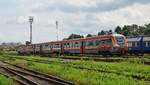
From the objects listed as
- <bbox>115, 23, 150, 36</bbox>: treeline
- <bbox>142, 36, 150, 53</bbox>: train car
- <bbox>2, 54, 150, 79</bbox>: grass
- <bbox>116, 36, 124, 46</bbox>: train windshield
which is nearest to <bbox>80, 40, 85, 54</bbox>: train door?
<bbox>116, 36, 124, 46</bbox>: train windshield

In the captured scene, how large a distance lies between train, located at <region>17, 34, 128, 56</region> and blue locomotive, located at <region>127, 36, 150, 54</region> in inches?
136

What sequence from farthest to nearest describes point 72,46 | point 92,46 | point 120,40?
point 72,46 < point 92,46 < point 120,40

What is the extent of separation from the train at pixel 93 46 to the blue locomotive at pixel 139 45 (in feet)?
11.4

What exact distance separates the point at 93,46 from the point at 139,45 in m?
7.06

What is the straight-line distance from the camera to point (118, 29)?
12650 cm

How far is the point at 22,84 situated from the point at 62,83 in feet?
8.30

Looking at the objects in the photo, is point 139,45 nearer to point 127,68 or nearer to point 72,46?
point 72,46

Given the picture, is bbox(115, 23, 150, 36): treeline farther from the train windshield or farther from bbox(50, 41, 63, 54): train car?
the train windshield

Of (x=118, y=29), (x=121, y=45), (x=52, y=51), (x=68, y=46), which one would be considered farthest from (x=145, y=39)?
(x=118, y=29)

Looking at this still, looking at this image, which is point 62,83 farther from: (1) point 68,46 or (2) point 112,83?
(1) point 68,46

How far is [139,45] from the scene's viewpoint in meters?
50.6

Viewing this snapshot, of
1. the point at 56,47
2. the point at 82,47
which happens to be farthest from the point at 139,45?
the point at 56,47

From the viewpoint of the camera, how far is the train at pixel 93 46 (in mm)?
44281

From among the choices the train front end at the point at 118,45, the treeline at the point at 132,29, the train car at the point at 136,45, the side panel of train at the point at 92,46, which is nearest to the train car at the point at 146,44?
the train car at the point at 136,45
